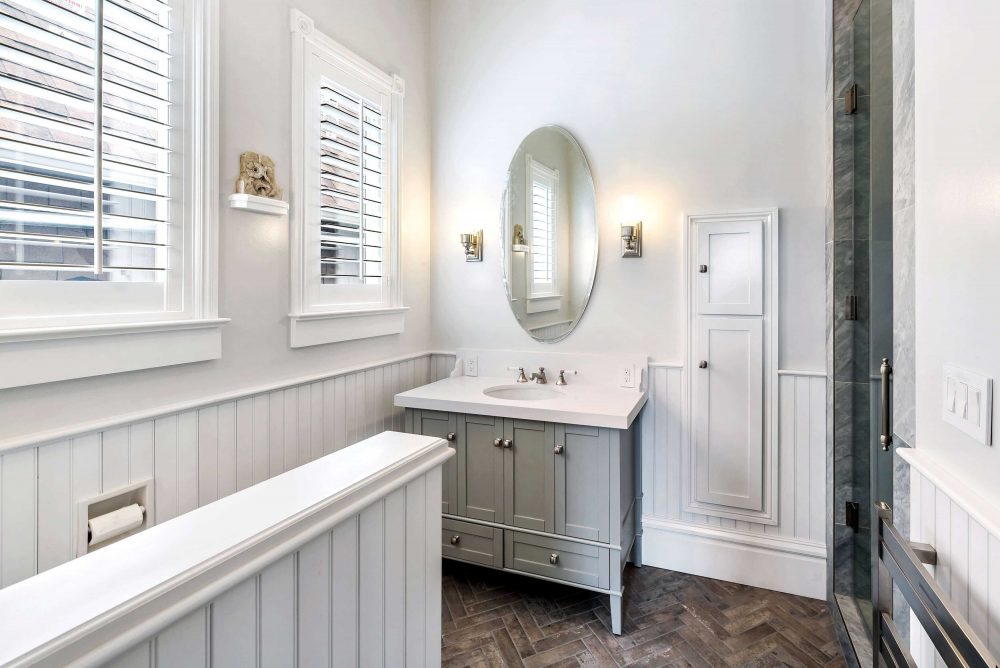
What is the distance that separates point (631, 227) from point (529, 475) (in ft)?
4.28

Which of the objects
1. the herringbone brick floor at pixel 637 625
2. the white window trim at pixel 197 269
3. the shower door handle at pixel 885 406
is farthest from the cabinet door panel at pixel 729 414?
the white window trim at pixel 197 269

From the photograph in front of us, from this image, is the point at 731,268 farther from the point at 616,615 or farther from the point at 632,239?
the point at 616,615

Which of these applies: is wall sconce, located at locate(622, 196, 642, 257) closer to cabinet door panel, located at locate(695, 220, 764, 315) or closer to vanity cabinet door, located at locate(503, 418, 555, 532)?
cabinet door panel, located at locate(695, 220, 764, 315)

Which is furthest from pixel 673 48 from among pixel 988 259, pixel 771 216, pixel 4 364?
pixel 4 364

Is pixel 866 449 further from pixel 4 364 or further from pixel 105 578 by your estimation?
pixel 4 364

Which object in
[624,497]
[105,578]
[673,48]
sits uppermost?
[673,48]

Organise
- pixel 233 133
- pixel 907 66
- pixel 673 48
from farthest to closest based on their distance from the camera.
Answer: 1. pixel 673 48
2. pixel 233 133
3. pixel 907 66

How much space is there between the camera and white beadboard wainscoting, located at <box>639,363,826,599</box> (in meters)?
2.50

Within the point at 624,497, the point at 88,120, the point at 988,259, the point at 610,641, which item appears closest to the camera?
the point at 988,259

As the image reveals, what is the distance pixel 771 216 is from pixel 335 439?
7.38 feet

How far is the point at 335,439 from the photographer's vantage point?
2520 mm

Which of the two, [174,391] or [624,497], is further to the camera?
[624,497]

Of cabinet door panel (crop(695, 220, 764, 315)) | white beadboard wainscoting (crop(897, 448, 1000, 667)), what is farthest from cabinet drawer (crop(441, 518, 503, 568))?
white beadboard wainscoting (crop(897, 448, 1000, 667))

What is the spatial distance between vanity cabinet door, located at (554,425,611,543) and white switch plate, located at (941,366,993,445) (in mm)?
1385
